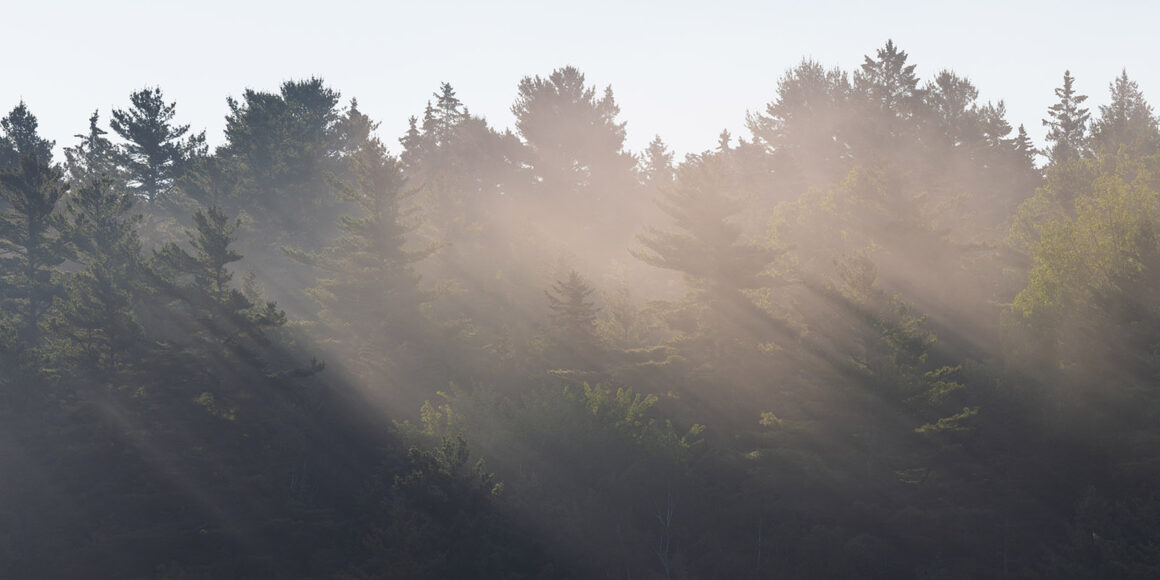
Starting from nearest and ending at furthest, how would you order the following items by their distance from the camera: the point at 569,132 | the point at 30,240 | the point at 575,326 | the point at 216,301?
the point at 216,301, the point at 575,326, the point at 30,240, the point at 569,132

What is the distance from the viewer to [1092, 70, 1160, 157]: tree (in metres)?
75.6

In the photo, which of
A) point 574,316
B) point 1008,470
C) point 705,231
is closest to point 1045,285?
point 1008,470

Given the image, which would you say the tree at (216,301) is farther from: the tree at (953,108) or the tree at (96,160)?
the tree at (953,108)

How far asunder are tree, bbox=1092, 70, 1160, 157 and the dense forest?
987 inches

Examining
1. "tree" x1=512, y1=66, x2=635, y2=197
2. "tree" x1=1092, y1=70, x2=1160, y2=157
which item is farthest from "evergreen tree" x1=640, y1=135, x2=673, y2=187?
"tree" x1=1092, y1=70, x2=1160, y2=157

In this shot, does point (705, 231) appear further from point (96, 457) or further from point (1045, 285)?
point (96, 457)

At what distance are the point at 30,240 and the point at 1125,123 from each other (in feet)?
290

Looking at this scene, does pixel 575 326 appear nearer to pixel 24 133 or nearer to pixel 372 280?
pixel 372 280

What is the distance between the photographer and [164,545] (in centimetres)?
4044

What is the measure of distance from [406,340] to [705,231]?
17.1 metres

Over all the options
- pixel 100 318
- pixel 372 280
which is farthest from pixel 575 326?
pixel 100 318

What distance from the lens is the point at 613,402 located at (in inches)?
1609

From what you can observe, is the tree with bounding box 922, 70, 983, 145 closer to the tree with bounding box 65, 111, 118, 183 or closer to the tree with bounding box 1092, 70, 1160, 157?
the tree with bounding box 1092, 70, 1160, 157

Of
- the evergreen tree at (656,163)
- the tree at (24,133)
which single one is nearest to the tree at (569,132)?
the evergreen tree at (656,163)
